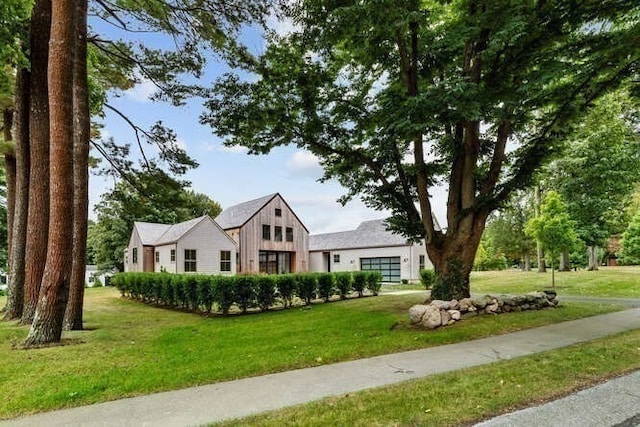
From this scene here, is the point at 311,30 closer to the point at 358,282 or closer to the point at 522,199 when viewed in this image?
the point at 358,282

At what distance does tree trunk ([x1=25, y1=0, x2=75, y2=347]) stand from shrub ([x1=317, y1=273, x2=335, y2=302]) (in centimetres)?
896

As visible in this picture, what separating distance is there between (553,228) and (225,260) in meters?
18.3

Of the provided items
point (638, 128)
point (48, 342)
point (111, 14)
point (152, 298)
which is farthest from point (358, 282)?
point (638, 128)

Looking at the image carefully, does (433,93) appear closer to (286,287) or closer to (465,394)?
(465,394)

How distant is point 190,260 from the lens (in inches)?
905

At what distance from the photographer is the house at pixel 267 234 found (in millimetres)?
26375

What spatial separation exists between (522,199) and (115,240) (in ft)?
116

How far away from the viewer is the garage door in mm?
27719

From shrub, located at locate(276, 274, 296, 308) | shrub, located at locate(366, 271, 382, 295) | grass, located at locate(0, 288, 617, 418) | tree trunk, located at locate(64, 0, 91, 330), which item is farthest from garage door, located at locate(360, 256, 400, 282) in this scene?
tree trunk, located at locate(64, 0, 91, 330)

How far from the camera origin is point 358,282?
16469mm

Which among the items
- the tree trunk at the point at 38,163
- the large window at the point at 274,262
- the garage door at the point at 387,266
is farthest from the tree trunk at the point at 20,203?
the garage door at the point at 387,266

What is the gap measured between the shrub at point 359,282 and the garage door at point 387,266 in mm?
11523

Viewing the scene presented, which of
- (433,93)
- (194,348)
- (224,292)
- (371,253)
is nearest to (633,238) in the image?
(371,253)

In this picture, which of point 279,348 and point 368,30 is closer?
point 279,348
